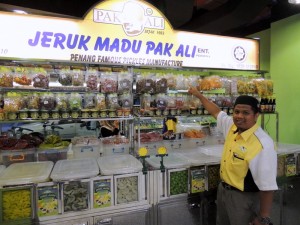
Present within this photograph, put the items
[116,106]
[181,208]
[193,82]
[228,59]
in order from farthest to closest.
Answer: [228,59] → [193,82] → [116,106] → [181,208]

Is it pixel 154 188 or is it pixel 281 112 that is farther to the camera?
pixel 281 112

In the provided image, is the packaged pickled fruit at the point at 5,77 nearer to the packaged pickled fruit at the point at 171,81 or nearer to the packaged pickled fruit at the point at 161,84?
the packaged pickled fruit at the point at 161,84

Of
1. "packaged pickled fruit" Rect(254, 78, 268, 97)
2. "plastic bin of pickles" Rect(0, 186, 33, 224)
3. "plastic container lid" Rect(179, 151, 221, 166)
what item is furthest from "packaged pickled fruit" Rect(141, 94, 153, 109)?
"packaged pickled fruit" Rect(254, 78, 268, 97)

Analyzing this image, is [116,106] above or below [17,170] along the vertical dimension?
above

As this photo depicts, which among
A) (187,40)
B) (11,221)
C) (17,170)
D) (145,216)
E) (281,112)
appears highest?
(187,40)

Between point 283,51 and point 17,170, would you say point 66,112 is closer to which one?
point 17,170

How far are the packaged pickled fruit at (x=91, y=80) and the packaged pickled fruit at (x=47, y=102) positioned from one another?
0.38m

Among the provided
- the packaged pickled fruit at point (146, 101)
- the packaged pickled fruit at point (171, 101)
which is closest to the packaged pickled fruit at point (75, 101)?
the packaged pickled fruit at point (146, 101)

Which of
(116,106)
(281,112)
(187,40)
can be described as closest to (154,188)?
(116,106)

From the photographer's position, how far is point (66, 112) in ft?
7.96

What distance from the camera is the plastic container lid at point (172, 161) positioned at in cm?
224

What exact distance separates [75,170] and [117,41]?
5.09 ft

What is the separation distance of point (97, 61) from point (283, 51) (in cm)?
372

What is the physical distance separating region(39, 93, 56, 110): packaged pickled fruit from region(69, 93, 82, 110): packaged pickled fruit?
0.54 feet
